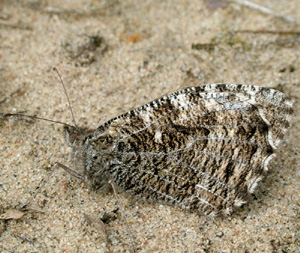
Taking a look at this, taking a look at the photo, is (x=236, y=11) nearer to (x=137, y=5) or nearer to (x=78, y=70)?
(x=137, y=5)

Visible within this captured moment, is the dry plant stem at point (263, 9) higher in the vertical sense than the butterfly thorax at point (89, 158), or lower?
higher

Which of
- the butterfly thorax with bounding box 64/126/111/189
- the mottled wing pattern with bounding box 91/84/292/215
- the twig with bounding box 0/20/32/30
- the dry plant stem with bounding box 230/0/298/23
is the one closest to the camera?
the mottled wing pattern with bounding box 91/84/292/215

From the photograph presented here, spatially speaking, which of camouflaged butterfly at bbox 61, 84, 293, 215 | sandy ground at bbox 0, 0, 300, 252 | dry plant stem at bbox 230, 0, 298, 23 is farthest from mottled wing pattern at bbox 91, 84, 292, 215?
dry plant stem at bbox 230, 0, 298, 23

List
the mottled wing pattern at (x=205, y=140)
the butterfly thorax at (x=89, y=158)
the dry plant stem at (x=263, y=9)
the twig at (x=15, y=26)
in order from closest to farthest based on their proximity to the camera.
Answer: the mottled wing pattern at (x=205, y=140)
the butterfly thorax at (x=89, y=158)
the twig at (x=15, y=26)
the dry plant stem at (x=263, y=9)

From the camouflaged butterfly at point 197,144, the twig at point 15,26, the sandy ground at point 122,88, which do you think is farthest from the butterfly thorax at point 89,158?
the twig at point 15,26

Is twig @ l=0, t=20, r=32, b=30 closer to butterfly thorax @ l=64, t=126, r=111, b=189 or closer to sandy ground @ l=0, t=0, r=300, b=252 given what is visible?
sandy ground @ l=0, t=0, r=300, b=252

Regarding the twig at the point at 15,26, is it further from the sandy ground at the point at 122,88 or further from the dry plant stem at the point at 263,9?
the dry plant stem at the point at 263,9

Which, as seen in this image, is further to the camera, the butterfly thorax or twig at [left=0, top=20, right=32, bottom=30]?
twig at [left=0, top=20, right=32, bottom=30]

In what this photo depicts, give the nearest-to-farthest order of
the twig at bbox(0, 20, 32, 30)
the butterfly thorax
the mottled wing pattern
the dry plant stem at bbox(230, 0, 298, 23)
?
the mottled wing pattern → the butterfly thorax → the twig at bbox(0, 20, 32, 30) → the dry plant stem at bbox(230, 0, 298, 23)
